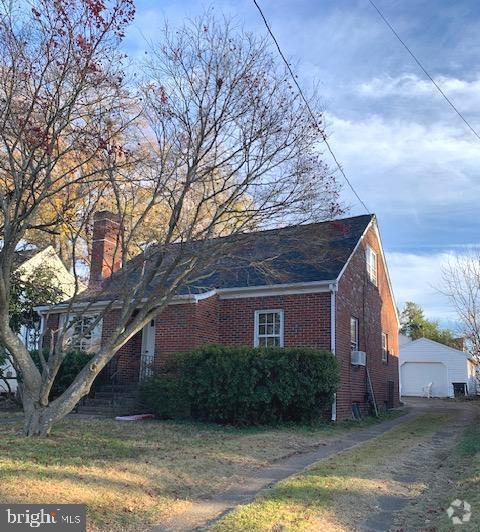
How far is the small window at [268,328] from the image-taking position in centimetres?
1595

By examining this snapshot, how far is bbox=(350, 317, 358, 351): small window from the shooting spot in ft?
55.9

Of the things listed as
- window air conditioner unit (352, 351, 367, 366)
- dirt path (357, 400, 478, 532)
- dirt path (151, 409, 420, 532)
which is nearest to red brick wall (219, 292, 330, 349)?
window air conditioner unit (352, 351, 367, 366)

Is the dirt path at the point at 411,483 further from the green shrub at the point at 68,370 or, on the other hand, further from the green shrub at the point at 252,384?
the green shrub at the point at 68,370

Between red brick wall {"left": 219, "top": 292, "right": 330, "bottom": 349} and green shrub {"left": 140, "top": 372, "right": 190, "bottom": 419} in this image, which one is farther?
red brick wall {"left": 219, "top": 292, "right": 330, "bottom": 349}

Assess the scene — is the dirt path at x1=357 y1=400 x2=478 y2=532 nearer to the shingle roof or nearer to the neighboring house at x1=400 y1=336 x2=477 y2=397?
the shingle roof

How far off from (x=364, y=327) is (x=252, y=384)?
702 centimetres

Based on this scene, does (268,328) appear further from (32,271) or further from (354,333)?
(32,271)

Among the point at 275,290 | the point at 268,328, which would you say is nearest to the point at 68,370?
the point at 268,328

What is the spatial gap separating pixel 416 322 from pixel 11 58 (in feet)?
201

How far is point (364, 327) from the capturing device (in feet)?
60.4

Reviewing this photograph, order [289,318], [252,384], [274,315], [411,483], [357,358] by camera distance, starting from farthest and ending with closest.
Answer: [357,358] → [274,315] → [289,318] → [252,384] → [411,483]

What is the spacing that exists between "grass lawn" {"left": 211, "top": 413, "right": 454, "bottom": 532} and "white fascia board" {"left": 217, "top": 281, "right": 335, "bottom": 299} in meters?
5.83

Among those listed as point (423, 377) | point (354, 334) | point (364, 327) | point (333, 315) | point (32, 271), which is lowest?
point (423, 377)

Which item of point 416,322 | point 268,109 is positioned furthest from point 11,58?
point 416,322
